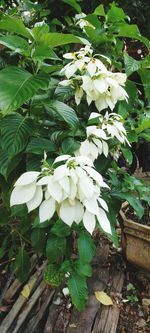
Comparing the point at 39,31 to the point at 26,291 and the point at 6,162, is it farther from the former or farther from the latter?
the point at 26,291

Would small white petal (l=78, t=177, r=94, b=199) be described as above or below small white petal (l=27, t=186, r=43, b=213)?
above

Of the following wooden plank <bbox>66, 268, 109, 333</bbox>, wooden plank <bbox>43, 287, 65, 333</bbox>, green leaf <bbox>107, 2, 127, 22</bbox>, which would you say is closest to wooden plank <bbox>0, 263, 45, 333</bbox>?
wooden plank <bbox>43, 287, 65, 333</bbox>

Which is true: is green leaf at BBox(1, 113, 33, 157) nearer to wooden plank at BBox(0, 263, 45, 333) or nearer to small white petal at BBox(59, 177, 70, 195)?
small white petal at BBox(59, 177, 70, 195)

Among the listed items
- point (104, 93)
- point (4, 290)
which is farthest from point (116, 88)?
point (4, 290)

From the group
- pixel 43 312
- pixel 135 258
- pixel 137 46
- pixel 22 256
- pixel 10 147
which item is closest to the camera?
pixel 10 147

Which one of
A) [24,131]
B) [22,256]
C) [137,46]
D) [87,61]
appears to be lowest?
[22,256]

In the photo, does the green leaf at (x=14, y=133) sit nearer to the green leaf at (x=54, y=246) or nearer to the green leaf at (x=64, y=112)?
the green leaf at (x=64, y=112)

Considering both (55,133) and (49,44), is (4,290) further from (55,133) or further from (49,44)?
(49,44)

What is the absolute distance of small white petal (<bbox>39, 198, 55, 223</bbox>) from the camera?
21.8 inches

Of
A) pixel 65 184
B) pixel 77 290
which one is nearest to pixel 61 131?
pixel 65 184

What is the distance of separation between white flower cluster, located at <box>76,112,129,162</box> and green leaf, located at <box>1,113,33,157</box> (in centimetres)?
13

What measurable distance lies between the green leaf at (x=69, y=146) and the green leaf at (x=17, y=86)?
141 millimetres

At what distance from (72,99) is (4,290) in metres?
0.88

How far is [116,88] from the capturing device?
0.73 metres
